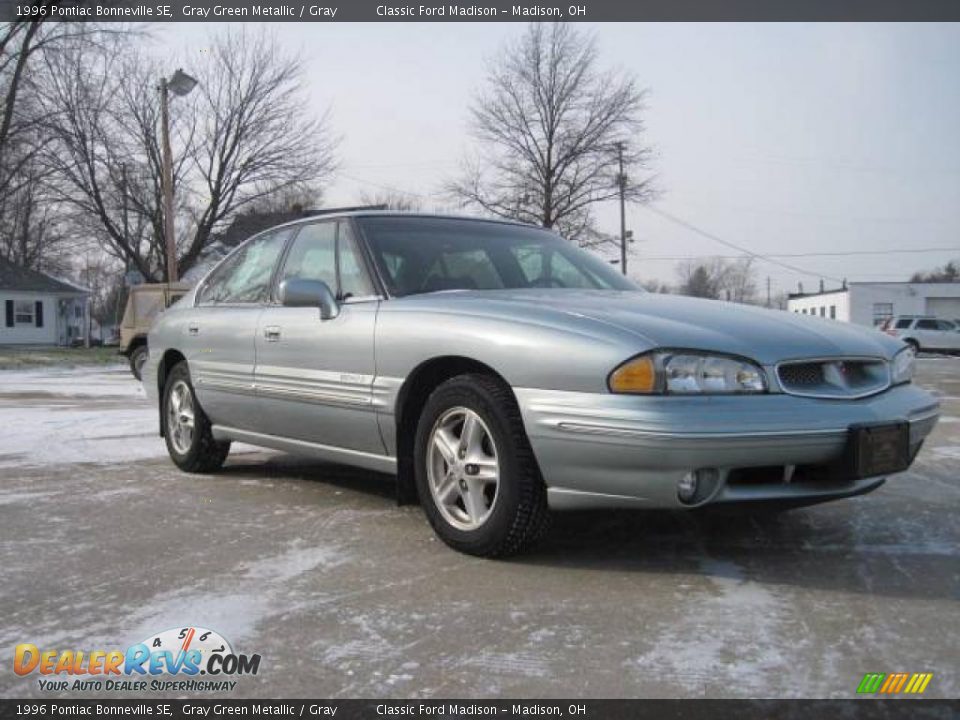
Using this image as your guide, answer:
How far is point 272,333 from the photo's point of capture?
459 cm

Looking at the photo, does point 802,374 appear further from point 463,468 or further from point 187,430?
point 187,430

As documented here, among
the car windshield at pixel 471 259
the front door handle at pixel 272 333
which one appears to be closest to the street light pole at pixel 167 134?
the front door handle at pixel 272 333

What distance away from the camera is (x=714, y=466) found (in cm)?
296

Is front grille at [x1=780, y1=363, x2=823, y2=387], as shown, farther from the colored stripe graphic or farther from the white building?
the white building

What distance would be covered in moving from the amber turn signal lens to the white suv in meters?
32.3

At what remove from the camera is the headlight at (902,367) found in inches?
142

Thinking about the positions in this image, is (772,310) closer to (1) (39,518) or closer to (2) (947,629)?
(2) (947,629)

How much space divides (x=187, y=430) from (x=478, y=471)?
272 centimetres

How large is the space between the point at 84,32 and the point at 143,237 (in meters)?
10.4

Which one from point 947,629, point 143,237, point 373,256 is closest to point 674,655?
point 947,629

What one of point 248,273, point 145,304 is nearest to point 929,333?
point 145,304

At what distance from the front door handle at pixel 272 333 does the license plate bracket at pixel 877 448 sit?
108 inches
